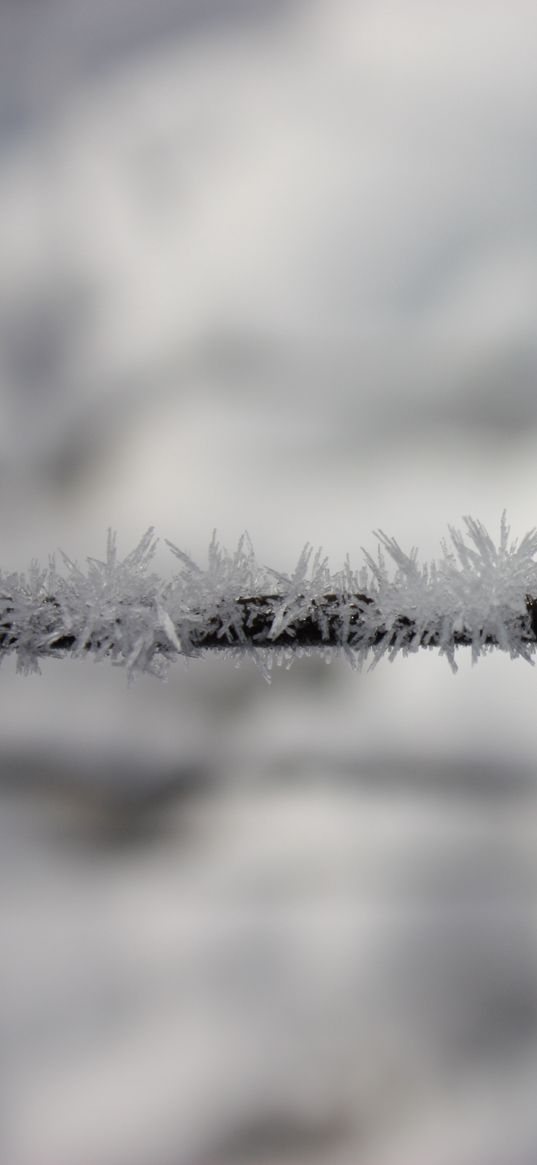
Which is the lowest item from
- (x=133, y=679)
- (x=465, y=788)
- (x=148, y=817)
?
(x=148, y=817)

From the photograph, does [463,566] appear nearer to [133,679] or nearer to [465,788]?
[133,679]

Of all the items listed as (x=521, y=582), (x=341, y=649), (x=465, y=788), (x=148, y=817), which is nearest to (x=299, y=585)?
(x=341, y=649)

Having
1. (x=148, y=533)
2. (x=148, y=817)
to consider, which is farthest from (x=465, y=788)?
(x=148, y=533)

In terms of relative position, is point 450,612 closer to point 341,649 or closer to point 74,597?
point 341,649

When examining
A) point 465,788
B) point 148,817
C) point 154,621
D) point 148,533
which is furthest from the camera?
point 148,817

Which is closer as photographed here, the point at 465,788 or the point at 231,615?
the point at 231,615

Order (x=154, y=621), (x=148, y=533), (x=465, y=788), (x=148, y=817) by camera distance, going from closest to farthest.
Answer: (x=154, y=621), (x=148, y=533), (x=465, y=788), (x=148, y=817)

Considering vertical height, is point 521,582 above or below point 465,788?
above
